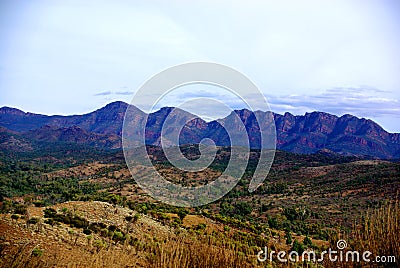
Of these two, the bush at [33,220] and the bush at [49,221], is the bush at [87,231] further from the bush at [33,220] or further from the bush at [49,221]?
the bush at [33,220]

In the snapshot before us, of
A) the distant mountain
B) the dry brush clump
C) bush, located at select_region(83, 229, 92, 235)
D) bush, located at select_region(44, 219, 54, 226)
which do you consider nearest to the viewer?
the dry brush clump

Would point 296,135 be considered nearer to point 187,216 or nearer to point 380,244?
point 187,216

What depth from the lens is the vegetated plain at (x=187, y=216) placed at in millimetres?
5957

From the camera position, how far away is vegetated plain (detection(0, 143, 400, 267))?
596 cm

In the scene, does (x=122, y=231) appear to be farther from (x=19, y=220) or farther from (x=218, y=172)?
(x=218, y=172)

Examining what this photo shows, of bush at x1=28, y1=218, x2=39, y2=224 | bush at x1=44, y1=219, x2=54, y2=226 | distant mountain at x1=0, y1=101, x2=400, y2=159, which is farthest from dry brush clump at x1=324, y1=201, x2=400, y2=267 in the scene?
distant mountain at x1=0, y1=101, x2=400, y2=159

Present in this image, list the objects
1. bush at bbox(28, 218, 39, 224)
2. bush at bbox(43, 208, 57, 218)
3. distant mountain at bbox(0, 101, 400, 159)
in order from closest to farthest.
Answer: bush at bbox(28, 218, 39, 224) < bush at bbox(43, 208, 57, 218) < distant mountain at bbox(0, 101, 400, 159)

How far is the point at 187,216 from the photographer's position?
2378 centimetres

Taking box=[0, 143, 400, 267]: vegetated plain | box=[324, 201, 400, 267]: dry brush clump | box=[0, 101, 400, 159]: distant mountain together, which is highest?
box=[0, 101, 400, 159]: distant mountain

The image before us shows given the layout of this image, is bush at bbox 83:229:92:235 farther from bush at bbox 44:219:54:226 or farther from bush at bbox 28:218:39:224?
bush at bbox 28:218:39:224

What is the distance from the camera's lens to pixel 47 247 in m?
11.3

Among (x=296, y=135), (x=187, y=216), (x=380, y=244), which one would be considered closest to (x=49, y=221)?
(x=187, y=216)

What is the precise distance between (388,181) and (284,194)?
45.6 ft

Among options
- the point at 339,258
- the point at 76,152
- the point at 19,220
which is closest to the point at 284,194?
the point at 19,220
